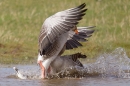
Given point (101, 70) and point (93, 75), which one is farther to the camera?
point (101, 70)

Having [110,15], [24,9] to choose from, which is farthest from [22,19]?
[110,15]

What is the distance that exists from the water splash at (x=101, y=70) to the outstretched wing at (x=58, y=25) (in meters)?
0.73

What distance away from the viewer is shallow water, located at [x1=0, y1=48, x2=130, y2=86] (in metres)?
8.33

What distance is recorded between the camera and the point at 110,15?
681 inches

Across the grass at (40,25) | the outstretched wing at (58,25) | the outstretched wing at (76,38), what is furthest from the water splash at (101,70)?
the grass at (40,25)

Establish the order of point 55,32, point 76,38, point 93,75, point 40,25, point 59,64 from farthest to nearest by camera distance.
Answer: point 40,25, point 76,38, point 93,75, point 59,64, point 55,32

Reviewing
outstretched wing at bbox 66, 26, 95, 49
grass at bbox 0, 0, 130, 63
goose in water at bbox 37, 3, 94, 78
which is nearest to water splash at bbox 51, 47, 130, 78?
goose in water at bbox 37, 3, 94, 78

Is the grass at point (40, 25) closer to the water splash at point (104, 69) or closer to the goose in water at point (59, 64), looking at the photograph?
the water splash at point (104, 69)

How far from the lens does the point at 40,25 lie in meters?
16.0

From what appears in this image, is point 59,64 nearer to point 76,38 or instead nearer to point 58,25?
point 58,25

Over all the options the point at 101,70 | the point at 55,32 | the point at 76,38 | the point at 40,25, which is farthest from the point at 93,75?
the point at 40,25

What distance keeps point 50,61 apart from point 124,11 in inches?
382

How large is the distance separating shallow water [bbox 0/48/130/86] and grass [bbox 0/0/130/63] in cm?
193

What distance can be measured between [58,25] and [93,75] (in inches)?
59.7
